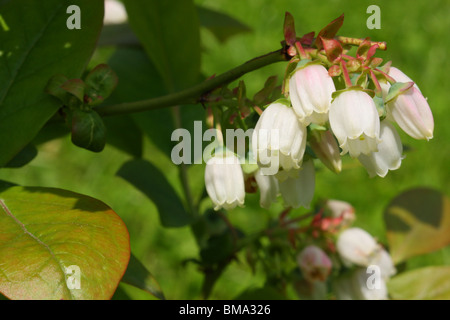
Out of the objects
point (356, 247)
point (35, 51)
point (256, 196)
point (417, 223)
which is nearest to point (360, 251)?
point (356, 247)

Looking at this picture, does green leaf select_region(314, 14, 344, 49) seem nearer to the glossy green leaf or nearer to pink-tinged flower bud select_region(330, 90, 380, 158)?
pink-tinged flower bud select_region(330, 90, 380, 158)

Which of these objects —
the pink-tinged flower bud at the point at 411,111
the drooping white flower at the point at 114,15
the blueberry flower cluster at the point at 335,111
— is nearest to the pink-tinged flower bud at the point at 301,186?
the blueberry flower cluster at the point at 335,111

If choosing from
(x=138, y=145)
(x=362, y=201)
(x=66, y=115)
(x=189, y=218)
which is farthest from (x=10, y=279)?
(x=362, y=201)

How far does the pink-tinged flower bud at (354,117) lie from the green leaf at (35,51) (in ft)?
1.11

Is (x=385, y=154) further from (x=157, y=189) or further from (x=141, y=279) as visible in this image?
(x=157, y=189)

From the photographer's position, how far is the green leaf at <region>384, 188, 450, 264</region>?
45.8 inches

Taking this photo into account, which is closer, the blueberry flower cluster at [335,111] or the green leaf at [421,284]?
the blueberry flower cluster at [335,111]

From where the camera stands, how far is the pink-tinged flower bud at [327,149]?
0.71m

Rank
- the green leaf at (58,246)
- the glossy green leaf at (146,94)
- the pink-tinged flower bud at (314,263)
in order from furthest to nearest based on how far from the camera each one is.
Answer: the glossy green leaf at (146,94) → the pink-tinged flower bud at (314,263) → the green leaf at (58,246)

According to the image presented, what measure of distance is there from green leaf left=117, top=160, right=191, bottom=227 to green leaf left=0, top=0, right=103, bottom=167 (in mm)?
235

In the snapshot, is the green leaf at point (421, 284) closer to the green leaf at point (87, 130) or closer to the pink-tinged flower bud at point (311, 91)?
the pink-tinged flower bud at point (311, 91)

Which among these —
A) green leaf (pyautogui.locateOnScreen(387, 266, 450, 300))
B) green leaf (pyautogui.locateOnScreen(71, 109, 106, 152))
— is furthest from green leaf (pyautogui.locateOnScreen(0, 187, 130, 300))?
green leaf (pyautogui.locateOnScreen(387, 266, 450, 300))

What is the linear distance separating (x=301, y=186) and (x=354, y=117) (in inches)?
5.8

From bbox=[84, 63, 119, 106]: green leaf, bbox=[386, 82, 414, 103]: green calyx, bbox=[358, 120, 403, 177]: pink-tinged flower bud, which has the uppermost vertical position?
bbox=[84, 63, 119, 106]: green leaf
